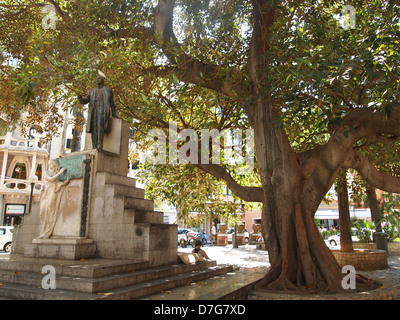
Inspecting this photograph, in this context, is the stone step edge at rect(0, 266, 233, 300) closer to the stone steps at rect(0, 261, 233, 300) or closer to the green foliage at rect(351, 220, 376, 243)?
the stone steps at rect(0, 261, 233, 300)

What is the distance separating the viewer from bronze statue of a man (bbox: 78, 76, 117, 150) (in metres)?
8.16

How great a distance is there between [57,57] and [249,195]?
22.7 ft

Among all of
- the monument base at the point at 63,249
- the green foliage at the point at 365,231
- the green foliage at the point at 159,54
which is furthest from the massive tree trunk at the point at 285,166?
the green foliage at the point at 365,231

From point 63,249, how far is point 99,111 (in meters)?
3.38

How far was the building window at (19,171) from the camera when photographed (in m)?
28.5

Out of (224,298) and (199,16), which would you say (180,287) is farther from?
(199,16)

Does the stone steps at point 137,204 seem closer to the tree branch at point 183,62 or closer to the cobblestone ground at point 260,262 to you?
the tree branch at point 183,62

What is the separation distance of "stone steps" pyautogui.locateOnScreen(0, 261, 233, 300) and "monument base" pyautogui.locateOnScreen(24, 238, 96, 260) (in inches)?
35.4

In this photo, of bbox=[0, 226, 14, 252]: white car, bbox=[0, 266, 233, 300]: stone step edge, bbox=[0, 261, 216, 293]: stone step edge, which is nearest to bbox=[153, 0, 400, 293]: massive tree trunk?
bbox=[0, 266, 233, 300]: stone step edge

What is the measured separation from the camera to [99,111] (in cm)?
819

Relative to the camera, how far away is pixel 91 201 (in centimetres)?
749

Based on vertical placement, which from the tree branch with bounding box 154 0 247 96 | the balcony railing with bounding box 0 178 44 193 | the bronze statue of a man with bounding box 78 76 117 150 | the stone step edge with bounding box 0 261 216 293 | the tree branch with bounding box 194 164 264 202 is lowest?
the stone step edge with bounding box 0 261 216 293

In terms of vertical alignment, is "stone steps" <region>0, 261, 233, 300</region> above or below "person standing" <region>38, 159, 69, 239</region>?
below
